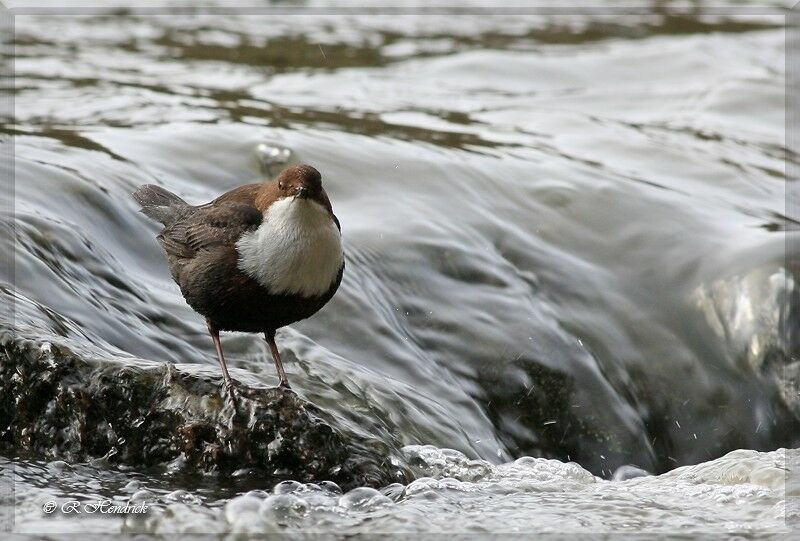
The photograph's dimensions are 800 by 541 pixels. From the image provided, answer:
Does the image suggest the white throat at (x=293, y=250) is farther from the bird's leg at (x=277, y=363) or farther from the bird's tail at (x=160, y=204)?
the bird's tail at (x=160, y=204)

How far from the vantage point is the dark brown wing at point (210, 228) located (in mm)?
4223

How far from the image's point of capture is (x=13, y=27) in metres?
10.9

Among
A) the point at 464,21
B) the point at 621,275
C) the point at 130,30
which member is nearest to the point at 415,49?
the point at 464,21

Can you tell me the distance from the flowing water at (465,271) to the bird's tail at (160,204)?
1.62ft

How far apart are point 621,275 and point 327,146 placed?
7.25 feet

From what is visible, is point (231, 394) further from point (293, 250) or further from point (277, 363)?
point (293, 250)

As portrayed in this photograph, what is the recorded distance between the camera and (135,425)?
411 centimetres

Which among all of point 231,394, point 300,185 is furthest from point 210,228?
point 231,394

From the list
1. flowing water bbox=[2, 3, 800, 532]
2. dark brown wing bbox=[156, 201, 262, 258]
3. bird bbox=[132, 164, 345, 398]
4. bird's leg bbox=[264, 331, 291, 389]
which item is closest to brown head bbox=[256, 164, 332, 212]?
bird bbox=[132, 164, 345, 398]

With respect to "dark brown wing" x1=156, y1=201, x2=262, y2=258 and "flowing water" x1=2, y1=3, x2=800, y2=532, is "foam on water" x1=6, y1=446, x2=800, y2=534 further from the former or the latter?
"dark brown wing" x1=156, y1=201, x2=262, y2=258

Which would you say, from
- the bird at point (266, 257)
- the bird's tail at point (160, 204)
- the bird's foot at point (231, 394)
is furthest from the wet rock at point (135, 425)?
the bird's tail at point (160, 204)

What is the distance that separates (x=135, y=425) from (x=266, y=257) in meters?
0.77

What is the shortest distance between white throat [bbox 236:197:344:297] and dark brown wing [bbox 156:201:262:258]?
0.37ft

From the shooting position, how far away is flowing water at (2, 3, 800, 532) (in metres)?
4.25
